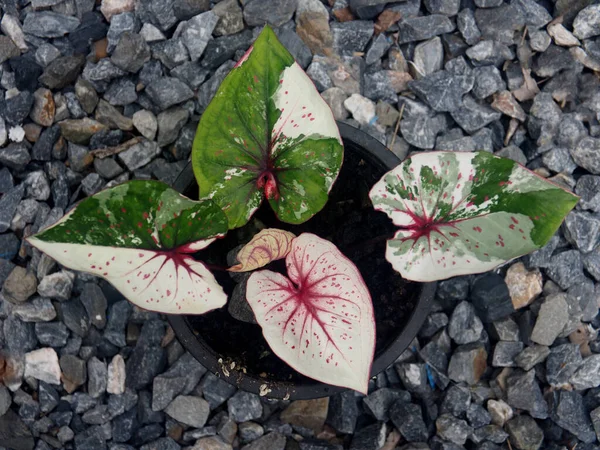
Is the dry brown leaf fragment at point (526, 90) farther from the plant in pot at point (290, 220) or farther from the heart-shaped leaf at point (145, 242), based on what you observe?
the heart-shaped leaf at point (145, 242)

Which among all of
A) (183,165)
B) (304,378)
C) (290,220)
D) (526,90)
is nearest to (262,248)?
(290,220)

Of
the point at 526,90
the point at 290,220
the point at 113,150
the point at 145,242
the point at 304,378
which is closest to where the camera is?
the point at 145,242

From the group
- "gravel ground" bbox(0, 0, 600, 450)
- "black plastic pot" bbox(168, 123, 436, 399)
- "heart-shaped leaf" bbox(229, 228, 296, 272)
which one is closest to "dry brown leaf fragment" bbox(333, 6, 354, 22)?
"gravel ground" bbox(0, 0, 600, 450)

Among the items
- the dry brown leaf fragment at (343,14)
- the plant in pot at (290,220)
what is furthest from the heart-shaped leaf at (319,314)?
the dry brown leaf fragment at (343,14)

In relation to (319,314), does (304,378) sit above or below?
below

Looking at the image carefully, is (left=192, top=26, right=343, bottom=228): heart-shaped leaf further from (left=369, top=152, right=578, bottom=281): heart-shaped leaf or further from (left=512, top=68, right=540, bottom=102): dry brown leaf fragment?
(left=512, top=68, right=540, bottom=102): dry brown leaf fragment

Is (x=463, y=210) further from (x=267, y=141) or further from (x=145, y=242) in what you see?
(x=145, y=242)

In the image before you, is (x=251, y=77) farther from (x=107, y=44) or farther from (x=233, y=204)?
(x=107, y=44)
